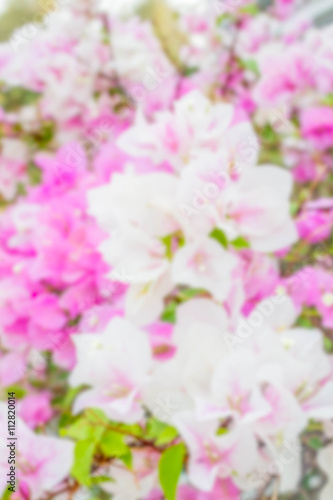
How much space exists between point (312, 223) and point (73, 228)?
0.31 m

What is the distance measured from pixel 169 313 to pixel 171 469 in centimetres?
27

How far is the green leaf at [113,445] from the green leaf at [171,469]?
0.03 m

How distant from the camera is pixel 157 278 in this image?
52cm

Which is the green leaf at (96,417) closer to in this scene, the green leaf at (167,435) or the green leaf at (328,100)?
the green leaf at (167,435)

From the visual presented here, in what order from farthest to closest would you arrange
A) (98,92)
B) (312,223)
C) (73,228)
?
(98,92) < (312,223) < (73,228)

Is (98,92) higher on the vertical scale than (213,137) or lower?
lower

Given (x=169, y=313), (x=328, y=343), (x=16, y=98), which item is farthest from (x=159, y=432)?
(x=16, y=98)

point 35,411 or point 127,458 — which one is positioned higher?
point 127,458

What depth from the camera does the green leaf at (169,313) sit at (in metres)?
0.67

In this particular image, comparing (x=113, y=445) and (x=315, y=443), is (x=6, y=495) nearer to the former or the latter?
(x=113, y=445)

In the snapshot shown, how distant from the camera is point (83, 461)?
0.43m

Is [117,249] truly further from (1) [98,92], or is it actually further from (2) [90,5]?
(2) [90,5]

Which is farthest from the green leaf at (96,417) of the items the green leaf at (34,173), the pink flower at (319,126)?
the green leaf at (34,173)

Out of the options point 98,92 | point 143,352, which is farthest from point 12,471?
point 98,92
